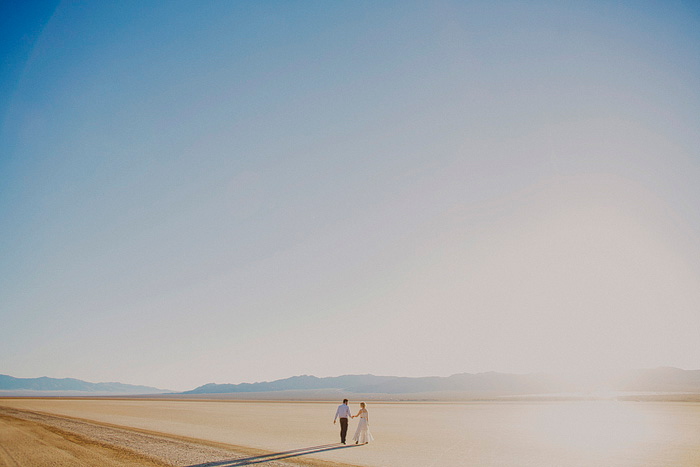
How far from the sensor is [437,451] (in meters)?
17.4

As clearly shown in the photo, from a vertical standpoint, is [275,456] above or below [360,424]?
below

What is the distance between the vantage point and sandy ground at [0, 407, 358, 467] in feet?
47.4

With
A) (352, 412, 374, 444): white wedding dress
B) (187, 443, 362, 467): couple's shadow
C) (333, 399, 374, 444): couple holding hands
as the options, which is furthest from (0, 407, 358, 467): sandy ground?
(352, 412, 374, 444): white wedding dress

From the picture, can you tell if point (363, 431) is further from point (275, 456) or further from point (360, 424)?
point (275, 456)

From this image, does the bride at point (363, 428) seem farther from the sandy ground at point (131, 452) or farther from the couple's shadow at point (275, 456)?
the sandy ground at point (131, 452)

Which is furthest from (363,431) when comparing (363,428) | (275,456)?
(275,456)

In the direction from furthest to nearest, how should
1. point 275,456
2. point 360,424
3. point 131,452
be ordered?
point 360,424
point 131,452
point 275,456

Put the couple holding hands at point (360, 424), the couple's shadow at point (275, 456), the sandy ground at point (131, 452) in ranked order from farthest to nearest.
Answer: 1. the couple holding hands at point (360, 424)
2. the sandy ground at point (131, 452)
3. the couple's shadow at point (275, 456)

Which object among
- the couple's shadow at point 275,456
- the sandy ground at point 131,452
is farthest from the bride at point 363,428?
the sandy ground at point 131,452

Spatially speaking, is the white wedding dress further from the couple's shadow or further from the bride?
the couple's shadow

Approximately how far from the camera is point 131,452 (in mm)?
16609

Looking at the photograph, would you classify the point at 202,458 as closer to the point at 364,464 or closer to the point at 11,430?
the point at 364,464

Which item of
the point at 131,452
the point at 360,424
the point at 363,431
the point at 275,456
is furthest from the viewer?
the point at 363,431

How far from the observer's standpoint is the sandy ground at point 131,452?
1445cm
